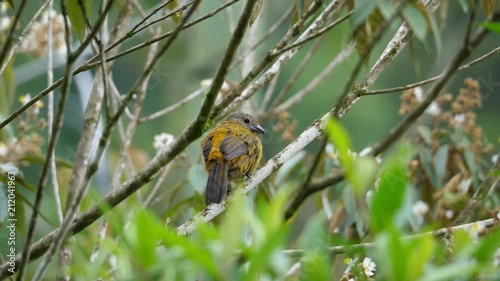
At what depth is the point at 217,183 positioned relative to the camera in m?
4.70

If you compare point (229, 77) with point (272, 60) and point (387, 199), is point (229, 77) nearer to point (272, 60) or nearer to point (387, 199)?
point (272, 60)

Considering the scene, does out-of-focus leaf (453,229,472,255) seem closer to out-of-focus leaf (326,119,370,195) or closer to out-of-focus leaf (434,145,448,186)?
out-of-focus leaf (326,119,370,195)

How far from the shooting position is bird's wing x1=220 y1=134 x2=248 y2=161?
17.3ft

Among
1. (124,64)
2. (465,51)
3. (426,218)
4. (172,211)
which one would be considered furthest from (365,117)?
(465,51)

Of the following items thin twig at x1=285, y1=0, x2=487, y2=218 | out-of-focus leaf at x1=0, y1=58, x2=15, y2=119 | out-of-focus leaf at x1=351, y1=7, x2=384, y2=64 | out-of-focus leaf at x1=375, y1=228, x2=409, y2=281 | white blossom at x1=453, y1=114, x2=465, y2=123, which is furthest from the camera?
white blossom at x1=453, y1=114, x2=465, y2=123

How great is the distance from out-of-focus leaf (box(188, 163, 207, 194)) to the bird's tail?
34 millimetres

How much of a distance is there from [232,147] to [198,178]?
70 centimetres

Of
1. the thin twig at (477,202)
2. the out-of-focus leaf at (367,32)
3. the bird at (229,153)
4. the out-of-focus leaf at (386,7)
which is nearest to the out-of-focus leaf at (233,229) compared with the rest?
the out-of-focus leaf at (386,7)

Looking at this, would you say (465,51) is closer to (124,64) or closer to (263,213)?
(263,213)

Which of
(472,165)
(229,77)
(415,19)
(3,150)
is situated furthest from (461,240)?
(229,77)

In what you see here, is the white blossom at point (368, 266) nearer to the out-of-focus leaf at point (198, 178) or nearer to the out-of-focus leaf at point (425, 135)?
the out-of-focus leaf at point (198, 178)

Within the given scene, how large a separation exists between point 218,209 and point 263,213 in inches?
84.3

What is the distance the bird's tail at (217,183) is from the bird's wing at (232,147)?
7 cm

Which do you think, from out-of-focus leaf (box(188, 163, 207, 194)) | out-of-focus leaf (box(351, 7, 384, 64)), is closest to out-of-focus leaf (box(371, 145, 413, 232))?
out-of-focus leaf (box(351, 7, 384, 64))
